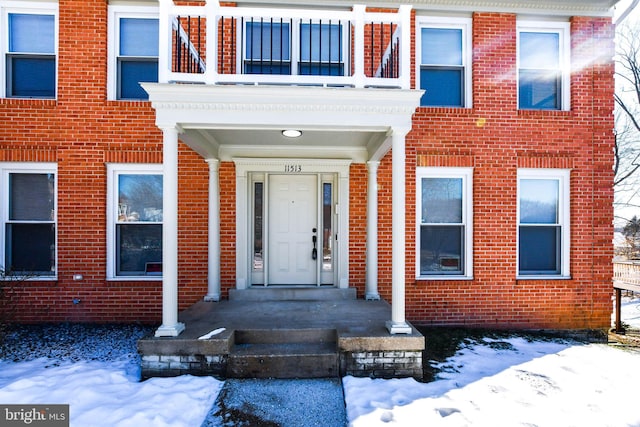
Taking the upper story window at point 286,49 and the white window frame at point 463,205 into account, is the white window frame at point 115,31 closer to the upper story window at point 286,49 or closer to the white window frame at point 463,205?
the upper story window at point 286,49

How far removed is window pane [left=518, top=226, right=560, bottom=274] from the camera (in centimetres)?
597

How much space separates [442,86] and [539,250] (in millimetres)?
3271

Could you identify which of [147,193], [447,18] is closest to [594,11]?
[447,18]

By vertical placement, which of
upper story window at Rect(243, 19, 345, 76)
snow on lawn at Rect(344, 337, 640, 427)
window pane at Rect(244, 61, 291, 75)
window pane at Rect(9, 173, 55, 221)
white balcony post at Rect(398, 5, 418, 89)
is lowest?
snow on lawn at Rect(344, 337, 640, 427)

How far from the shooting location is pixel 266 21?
5.78m

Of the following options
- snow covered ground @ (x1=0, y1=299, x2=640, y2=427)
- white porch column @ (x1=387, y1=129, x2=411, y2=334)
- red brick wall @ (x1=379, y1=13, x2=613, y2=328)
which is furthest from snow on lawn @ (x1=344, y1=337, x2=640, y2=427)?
red brick wall @ (x1=379, y1=13, x2=613, y2=328)

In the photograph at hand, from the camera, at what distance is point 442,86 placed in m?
5.95

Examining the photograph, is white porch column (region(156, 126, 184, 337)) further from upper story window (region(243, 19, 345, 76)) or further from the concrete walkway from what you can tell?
upper story window (region(243, 19, 345, 76))

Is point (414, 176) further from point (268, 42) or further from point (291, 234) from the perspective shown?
point (268, 42)

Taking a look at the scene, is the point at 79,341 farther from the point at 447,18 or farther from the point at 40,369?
the point at 447,18

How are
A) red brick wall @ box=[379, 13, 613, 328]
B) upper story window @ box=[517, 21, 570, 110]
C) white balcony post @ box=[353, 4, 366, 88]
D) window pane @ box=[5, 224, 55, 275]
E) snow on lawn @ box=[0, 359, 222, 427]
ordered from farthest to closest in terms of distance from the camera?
upper story window @ box=[517, 21, 570, 110] → red brick wall @ box=[379, 13, 613, 328] → window pane @ box=[5, 224, 55, 275] → white balcony post @ box=[353, 4, 366, 88] → snow on lawn @ box=[0, 359, 222, 427]

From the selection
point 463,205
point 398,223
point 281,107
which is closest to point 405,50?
point 281,107

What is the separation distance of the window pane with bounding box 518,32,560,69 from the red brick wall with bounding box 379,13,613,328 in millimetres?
271

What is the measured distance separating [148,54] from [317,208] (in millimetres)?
3736
